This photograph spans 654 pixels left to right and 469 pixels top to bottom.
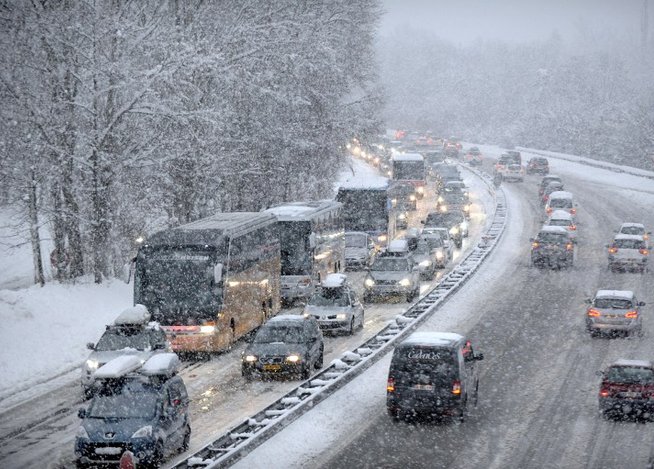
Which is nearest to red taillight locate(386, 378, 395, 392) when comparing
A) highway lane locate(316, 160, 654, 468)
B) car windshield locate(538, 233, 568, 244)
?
highway lane locate(316, 160, 654, 468)

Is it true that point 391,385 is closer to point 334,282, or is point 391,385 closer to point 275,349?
point 275,349

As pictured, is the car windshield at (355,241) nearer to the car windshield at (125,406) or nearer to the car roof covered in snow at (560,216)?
the car roof covered in snow at (560,216)

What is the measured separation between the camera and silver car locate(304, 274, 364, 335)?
3462 centimetres

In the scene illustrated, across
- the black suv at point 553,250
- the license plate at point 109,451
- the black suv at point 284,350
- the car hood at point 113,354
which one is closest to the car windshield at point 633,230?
the black suv at point 553,250

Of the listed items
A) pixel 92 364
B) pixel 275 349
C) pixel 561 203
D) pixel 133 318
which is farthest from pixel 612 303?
pixel 561 203

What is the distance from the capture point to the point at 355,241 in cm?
5097

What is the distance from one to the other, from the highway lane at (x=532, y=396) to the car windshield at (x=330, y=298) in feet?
10.6

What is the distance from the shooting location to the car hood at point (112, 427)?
19125 millimetres

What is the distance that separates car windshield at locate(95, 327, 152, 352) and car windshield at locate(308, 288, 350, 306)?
942cm

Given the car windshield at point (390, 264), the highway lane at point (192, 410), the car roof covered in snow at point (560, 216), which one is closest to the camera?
the highway lane at point (192, 410)

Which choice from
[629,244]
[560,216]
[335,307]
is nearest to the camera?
[335,307]

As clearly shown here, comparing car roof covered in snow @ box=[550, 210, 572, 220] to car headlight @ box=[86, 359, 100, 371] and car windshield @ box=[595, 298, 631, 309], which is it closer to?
car windshield @ box=[595, 298, 631, 309]

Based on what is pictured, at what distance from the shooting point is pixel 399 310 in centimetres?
4012

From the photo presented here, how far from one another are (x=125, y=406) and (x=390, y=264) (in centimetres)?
2347
